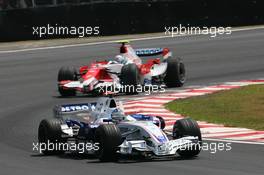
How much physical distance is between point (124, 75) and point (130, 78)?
0.17m

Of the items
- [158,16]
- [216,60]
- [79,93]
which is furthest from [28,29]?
[79,93]

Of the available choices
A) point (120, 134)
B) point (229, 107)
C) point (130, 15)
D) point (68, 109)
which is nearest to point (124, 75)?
point (229, 107)

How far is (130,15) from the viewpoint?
36.4 meters

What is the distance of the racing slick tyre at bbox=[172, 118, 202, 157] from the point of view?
1382 centimetres

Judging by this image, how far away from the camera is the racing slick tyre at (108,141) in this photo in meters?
13.7

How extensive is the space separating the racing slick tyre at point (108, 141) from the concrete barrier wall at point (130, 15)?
22021 millimetres

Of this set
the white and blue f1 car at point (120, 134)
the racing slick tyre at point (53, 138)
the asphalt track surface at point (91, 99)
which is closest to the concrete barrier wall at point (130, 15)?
the asphalt track surface at point (91, 99)

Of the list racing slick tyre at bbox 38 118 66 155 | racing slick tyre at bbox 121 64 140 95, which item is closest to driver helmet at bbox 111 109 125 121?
racing slick tyre at bbox 38 118 66 155

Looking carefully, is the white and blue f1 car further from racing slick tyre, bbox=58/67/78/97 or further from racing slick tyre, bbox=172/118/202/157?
racing slick tyre, bbox=58/67/78/97

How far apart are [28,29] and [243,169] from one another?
78.5 feet

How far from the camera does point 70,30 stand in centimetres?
3653

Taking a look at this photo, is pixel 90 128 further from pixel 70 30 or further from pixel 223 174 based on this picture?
pixel 70 30

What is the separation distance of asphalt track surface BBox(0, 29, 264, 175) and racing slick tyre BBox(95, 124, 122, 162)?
0.18 meters

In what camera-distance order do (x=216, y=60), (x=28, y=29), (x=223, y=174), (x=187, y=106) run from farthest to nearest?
1. (x=28, y=29)
2. (x=216, y=60)
3. (x=187, y=106)
4. (x=223, y=174)
